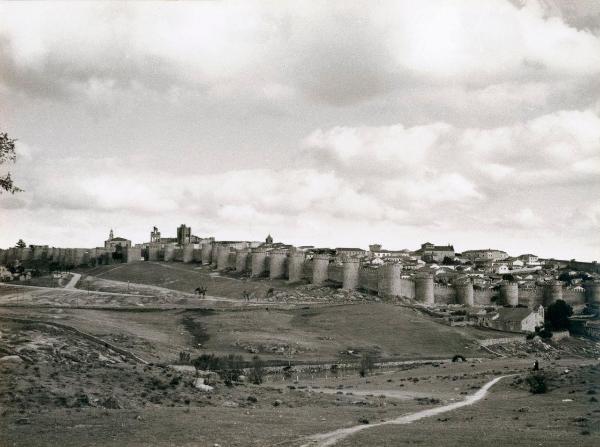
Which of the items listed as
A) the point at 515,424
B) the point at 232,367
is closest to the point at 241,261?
the point at 232,367

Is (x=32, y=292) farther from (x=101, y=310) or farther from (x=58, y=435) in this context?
(x=58, y=435)

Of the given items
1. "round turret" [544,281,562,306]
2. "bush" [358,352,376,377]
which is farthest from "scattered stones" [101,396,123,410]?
"round turret" [544,281,562,306]

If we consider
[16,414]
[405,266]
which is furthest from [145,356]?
[405,266]

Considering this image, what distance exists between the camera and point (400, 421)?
22.9m

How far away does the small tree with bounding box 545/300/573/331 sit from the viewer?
250ft

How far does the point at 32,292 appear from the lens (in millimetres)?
81250

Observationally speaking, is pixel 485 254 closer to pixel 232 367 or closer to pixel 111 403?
pixel 232 367

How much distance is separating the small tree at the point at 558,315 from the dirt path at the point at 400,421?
45.8m

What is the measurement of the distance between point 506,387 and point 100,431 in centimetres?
2247

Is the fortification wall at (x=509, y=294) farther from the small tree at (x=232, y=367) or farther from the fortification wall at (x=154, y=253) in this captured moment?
the fortification wall at (x=154, y=253)

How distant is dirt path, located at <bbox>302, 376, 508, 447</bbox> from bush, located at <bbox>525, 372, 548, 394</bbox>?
2249 mm

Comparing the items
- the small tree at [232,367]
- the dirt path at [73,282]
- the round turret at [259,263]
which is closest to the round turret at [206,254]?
the round turret at [259,263]

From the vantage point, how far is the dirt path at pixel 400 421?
717 inches

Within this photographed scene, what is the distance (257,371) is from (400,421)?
16.0m
